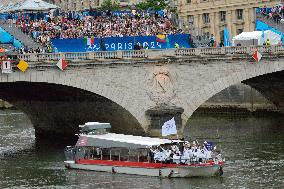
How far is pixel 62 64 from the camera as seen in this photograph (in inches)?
2908

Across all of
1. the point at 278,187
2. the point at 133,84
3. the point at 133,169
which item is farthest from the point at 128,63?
the point at 278,187

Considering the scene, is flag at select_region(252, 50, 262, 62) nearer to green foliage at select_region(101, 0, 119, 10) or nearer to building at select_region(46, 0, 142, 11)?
green foliage at select_region(101, 0, 119, 10)

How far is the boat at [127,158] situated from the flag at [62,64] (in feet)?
20.3

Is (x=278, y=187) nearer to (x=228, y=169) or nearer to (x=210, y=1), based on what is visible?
(x=228, y=169)

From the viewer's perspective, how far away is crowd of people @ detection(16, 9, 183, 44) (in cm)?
8144

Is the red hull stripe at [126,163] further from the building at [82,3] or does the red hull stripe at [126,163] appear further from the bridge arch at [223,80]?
the building at [82,3]

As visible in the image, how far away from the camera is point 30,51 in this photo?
77.4m

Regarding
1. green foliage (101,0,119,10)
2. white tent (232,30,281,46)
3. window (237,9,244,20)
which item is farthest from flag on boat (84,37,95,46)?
green foliage (101,0,119,10)

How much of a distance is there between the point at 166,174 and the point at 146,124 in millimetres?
14167

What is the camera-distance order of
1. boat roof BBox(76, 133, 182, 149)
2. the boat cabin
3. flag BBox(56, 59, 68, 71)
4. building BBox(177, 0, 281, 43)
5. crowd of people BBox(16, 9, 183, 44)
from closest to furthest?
the boat cabin < boat roof BBox(76, 133, 182, 149) < flag BBox(56, 59, 68, 71) < crowd of people BBox(16, 9, 183, 44) < building BBox(177, 0, 281, 43)

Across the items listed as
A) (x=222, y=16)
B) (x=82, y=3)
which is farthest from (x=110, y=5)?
(x=222, y=16)

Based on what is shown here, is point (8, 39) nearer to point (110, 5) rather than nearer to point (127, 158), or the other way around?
point (127, 158)

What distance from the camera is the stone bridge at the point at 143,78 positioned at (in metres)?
74.5

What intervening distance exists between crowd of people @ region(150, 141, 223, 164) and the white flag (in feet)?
21.3
